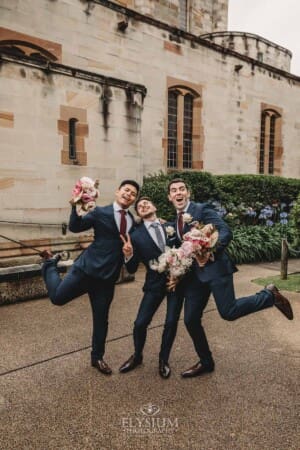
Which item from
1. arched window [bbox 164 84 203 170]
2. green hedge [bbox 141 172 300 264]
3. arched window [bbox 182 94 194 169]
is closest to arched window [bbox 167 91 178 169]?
arched window [bbox 164 84 203 170]

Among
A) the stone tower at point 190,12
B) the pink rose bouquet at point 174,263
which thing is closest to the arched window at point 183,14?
the stone tower at point 190,12

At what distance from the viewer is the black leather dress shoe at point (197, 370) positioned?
11.3ft

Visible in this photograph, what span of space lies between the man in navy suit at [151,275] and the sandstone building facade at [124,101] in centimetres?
400

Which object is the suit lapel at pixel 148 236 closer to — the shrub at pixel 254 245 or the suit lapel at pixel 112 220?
the suit lapel at pixel 112 220

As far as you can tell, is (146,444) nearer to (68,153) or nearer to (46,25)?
(68,153)

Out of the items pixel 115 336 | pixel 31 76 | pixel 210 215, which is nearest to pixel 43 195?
pixel 31 76

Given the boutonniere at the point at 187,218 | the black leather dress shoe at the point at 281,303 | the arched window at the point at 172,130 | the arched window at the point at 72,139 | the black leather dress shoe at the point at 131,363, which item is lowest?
the black leather dress shoe at the point at 131,363

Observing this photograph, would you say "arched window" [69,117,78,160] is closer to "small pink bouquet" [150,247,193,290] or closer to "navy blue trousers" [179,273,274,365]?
"small pink bouquet" [150,247,193,290]

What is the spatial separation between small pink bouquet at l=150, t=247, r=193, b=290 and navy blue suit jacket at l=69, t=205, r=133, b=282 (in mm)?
432

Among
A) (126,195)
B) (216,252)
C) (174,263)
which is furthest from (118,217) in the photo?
(216,252)

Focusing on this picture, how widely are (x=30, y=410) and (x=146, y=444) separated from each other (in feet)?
3.38

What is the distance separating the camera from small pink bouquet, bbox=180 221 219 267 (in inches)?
124

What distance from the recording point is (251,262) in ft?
32.0

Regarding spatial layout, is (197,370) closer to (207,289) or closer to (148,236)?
(207,289)
